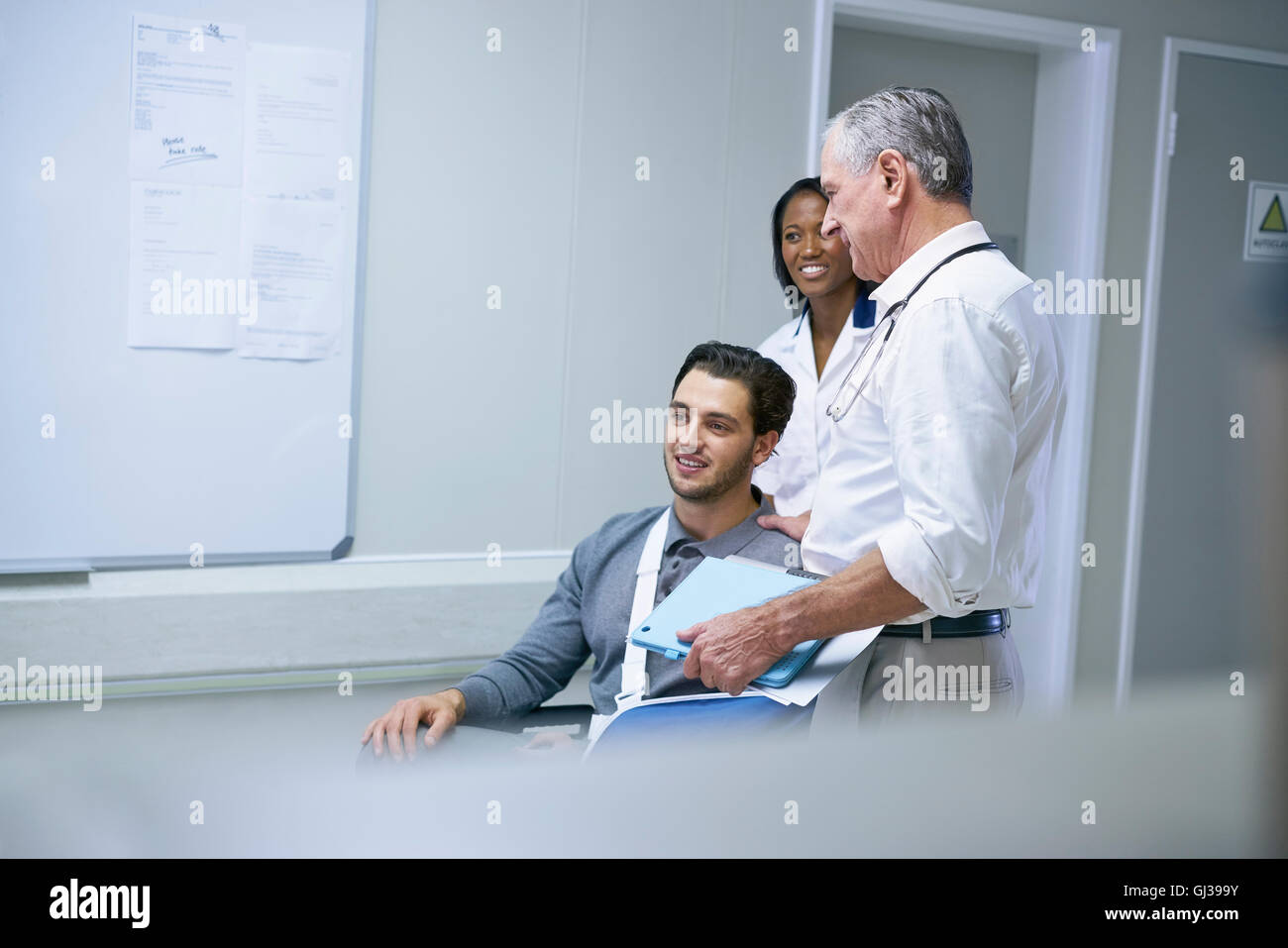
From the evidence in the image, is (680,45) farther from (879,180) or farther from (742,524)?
(879,180)

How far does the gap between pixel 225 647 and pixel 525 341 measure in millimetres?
930

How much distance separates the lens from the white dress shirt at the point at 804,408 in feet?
5.94

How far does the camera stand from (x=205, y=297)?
2248mm

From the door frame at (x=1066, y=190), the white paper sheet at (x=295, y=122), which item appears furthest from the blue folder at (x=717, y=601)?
the door frame at (x=1066, y=190)

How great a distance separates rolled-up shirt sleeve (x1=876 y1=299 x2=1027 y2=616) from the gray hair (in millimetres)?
196

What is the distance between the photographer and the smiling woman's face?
1883 mm

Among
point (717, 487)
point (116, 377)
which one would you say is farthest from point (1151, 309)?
point (116, 377)

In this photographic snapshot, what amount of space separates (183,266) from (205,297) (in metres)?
0.07

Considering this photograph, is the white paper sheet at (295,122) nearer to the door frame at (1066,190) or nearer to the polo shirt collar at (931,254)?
the door frame at (1066,190)

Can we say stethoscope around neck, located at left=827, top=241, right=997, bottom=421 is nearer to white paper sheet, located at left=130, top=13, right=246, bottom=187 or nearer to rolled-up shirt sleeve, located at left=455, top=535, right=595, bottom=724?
rolled-up shirt sleeve, located at left=455, top=535, right=595, bottom=724

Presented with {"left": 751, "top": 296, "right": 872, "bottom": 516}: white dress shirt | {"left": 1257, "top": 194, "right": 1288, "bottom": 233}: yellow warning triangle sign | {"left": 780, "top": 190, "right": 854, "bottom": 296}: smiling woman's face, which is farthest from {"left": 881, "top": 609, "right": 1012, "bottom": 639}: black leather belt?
{"left": 1257, "top": 194, "right": 1288, "bottom": 233}: yellow warning triangle sign

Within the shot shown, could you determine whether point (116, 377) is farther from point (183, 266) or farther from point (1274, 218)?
point (1274, 218)

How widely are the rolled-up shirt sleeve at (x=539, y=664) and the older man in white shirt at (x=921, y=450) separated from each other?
0.53 metres
